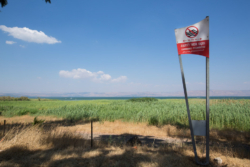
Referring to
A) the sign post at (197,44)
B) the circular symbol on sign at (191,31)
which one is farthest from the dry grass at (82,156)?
the circular symbol on sign at (191,31)

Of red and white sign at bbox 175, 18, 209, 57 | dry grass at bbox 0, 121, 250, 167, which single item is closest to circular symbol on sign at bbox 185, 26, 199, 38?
red and white sign at bbox 175, 18, 209, 57

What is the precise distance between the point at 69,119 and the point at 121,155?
11.8 meters

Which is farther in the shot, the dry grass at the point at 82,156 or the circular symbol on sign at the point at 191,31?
the dry grass at the point at 82,156

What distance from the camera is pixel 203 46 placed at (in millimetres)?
3783

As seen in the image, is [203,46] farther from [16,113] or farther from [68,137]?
[16,113]

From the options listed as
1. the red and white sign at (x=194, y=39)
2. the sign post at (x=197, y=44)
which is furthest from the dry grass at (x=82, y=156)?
the red and white sign at (x=194, y=39)

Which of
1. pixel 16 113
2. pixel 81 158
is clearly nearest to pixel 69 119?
pixel 16 113

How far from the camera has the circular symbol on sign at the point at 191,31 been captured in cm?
382

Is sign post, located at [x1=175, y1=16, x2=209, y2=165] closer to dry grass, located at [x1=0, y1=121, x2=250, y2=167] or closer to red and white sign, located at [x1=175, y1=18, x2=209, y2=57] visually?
red and white sign, located at [x1=175, y1=18, x2=209, y2=57]

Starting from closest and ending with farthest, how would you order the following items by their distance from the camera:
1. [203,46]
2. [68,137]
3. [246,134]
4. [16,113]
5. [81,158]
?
[203,46] → [81,158] → [68,137] → [246,134] → [16,113]

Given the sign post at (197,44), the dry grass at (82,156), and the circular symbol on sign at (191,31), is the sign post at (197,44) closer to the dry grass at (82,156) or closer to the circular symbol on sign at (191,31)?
the circular symbol on sign at (191,31)

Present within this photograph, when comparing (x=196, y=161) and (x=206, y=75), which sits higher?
(x=206, y=75)

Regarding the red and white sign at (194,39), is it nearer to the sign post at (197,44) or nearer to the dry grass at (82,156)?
the sign post at (197,44)

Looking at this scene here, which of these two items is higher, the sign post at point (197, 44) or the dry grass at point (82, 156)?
the sign post at point (197, 44)
